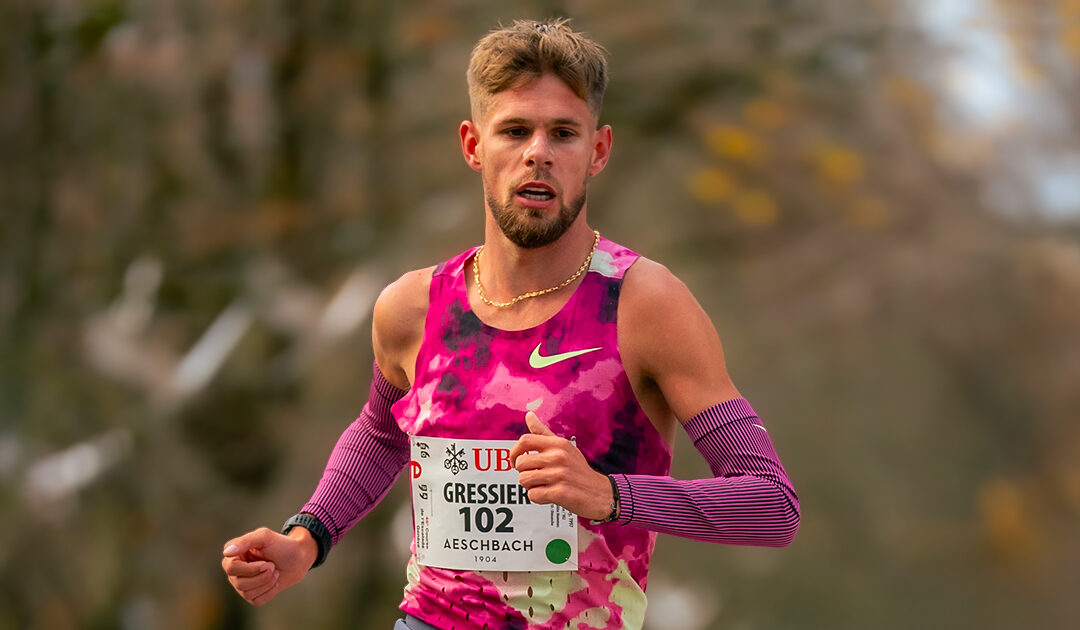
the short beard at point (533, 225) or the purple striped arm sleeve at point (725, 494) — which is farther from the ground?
the short beard at point (533, 225)

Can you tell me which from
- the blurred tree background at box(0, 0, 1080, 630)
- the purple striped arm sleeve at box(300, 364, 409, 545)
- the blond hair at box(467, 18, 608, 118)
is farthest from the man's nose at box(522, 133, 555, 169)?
the blurred tree background at box(0, 0, 1080, 630)

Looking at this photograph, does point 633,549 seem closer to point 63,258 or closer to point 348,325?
point 348,325

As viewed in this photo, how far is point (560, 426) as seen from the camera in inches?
91.8

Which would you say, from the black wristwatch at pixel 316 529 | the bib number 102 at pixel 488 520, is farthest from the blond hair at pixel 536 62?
the black wristwatch at pixel 316 529

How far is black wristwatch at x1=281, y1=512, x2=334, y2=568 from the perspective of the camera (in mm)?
2627

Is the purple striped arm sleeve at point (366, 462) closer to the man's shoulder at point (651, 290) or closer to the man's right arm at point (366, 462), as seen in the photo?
the man's right arm at point (366, 462)

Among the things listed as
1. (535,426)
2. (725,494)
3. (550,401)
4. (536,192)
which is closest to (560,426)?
(550,401)

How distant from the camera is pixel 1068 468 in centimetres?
654

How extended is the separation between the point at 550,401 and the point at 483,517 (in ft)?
0.81

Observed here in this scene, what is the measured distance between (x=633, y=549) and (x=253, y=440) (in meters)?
5.52

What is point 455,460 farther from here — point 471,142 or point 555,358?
point 471,142

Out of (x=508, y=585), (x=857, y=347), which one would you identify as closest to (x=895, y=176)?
(x=857, y=347)

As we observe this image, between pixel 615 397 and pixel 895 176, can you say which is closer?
pixel 615 397

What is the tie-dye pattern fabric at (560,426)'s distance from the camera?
2.34 meters
